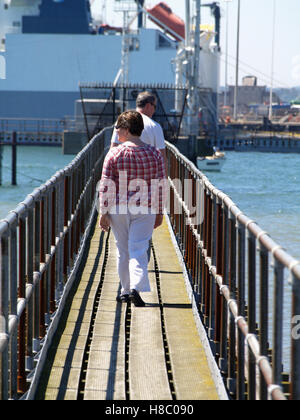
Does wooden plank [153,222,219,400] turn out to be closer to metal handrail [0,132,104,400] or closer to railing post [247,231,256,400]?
railing post [247,231,256,400]

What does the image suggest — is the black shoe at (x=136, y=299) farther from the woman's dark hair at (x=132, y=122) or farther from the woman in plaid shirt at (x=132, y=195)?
the woman's dark hair at (x=132, y=122)

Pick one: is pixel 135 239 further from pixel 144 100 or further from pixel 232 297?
pixel 232 297

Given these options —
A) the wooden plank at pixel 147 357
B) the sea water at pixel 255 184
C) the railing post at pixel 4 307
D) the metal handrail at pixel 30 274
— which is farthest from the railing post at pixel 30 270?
the sea water at pixel 255 184

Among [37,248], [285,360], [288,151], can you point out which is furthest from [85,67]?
[37,248]

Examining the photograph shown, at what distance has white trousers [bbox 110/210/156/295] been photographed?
6969 mm

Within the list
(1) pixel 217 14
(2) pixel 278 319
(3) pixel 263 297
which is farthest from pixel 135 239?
(1) pixel 217 14

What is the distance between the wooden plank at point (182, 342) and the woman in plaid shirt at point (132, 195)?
16.1 inches

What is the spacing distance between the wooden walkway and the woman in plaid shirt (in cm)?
38

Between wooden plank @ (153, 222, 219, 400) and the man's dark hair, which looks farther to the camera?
the man's dark hair

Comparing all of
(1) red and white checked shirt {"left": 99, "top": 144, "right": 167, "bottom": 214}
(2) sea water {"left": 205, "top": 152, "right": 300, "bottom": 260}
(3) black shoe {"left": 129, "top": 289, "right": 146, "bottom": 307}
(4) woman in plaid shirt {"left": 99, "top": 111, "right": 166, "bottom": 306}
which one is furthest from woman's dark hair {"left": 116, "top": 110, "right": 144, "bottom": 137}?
(2) sea water {"left": 205, "top": 152, "right": 300, "bottom": 260}

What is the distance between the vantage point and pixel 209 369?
18.6 feet

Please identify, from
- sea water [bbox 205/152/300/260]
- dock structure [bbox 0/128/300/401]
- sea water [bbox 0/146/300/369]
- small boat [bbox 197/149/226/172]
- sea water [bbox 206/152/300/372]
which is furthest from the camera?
small boat [bbox 197/149/226/172]

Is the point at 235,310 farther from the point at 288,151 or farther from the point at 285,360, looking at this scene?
the point at 288,151

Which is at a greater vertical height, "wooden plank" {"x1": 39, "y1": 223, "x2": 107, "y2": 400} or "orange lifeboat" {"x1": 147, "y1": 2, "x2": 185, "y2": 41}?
"orange lifeboat" {"x1": 147, "y1": 2, "x2": 185, "y2": 41}
